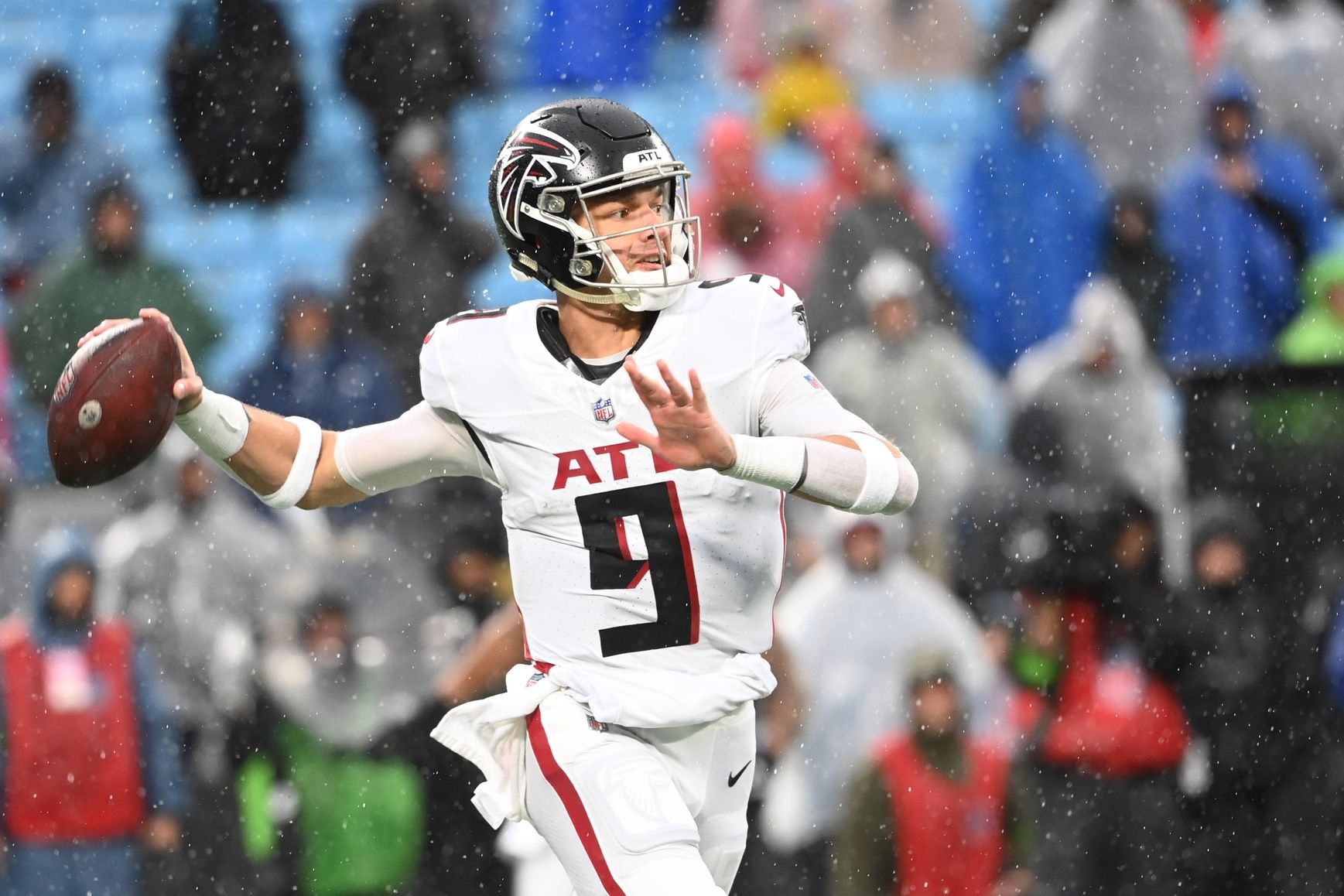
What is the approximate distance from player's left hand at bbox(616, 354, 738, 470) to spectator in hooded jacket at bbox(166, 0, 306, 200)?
13.2 feet

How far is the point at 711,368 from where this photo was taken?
283cm

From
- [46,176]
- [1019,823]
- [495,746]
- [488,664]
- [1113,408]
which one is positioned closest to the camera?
[495,746]

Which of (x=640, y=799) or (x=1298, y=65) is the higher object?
(x=1298, y=65)

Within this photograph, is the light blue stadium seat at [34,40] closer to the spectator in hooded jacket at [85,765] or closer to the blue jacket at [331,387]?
the blue jacket at [331,387]

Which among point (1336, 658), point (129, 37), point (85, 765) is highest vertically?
point (129, 37)

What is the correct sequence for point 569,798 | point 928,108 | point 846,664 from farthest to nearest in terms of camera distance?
1. point 928,108
2. point 846,664
3. point 569,798

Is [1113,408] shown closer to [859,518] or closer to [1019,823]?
[859,518]

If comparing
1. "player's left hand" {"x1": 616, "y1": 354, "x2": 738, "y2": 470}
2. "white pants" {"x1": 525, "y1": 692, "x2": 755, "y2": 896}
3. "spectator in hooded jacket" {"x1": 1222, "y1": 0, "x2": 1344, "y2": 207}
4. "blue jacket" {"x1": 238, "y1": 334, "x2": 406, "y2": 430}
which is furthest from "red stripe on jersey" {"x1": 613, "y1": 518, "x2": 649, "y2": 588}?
"spectator in hooded jacket" {"x1": 1222, "y1": 0, "x2": 1344, "y2": 207}

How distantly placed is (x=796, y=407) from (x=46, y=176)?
3977 mm

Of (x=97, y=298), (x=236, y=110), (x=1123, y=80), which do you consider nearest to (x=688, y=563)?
(x=97, y=298)

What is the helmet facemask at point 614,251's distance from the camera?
2.85 m

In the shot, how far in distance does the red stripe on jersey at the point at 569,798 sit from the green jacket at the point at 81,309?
3229 mm

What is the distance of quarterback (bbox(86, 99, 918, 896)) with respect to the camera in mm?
2799

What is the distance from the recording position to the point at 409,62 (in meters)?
6.25
